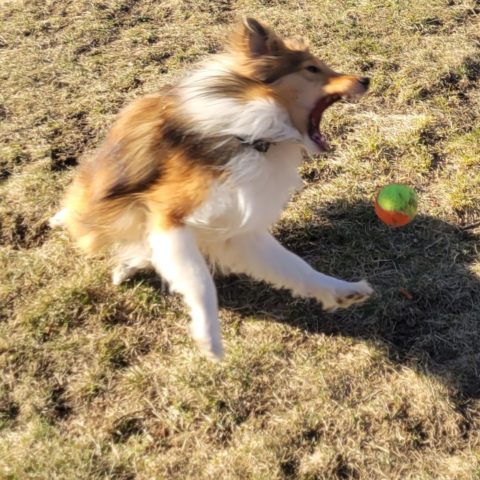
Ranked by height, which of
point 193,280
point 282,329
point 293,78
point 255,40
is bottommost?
point 282,329

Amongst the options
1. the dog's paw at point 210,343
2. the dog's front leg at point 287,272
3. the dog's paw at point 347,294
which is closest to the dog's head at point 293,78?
the dog's front leg at point 287,272

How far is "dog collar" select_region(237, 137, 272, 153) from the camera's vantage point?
2.56 metres

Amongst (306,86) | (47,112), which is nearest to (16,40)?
(47,112)

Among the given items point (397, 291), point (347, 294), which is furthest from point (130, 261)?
point (397, 291)

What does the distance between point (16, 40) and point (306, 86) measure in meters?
3.53

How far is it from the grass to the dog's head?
0.91 meters

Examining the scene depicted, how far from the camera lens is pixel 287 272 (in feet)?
9.46

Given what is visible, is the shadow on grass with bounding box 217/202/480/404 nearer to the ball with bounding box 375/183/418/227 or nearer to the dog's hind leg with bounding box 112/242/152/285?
the ball with bounding box 375/183/418/227

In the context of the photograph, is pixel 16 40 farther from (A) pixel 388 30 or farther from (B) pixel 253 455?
(B) pixel 253 455

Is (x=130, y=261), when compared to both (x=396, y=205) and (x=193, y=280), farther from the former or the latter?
(x=396, y=205)

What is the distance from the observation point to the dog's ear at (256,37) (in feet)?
8.66

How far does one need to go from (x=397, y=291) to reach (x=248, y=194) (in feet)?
3.31

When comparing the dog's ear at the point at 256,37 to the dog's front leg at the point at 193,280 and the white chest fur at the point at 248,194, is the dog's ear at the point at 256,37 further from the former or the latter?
the dog's front leg at the point at 193,280

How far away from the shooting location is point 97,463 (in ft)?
8.17
